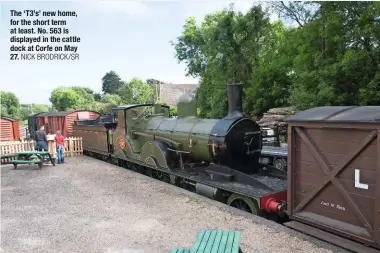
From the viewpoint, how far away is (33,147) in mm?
14680

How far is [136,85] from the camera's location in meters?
59.1

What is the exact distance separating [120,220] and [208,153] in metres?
2.85

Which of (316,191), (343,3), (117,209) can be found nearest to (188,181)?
(117,209)

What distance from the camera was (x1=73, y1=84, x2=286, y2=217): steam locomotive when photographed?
6.57 m

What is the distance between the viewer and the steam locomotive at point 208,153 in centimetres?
657

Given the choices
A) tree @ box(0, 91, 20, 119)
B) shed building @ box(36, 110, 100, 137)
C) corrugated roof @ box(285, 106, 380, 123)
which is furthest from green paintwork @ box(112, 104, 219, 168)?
tree @ box(0, 91, 20, 119)

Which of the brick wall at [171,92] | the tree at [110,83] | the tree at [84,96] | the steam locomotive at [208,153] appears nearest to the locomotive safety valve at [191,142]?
the steam locomotive at [208,153]

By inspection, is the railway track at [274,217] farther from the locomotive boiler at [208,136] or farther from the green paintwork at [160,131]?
the locomotive boiler at [208,136]

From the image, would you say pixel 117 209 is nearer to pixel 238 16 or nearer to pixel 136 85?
pixel 238 16

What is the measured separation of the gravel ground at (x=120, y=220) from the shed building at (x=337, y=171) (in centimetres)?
43

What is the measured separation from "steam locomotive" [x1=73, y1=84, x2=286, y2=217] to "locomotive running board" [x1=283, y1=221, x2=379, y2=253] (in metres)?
0.63

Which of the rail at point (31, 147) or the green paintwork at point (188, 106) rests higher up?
the green paintwork at point (188, 106)

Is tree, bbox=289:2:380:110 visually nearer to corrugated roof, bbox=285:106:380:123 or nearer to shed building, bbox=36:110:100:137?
corrugated roof, bbox=285:106:380:123
